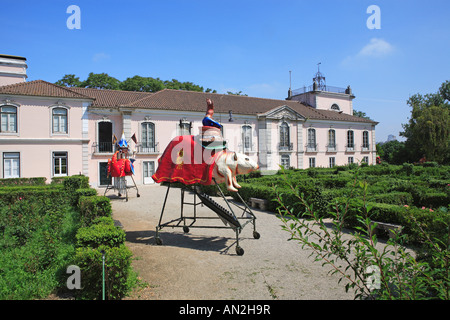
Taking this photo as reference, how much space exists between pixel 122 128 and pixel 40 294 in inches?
799

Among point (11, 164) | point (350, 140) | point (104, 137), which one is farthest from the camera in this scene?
point (350, 140)

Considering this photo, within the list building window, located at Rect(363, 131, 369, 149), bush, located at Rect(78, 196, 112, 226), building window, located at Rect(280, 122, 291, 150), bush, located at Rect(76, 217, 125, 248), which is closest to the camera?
bush, located at Rect(76, 217, 125, 248)

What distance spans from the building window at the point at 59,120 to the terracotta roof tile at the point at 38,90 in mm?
1082

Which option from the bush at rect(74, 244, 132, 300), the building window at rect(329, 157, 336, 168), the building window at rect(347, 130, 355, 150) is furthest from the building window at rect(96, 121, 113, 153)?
the building window at rect(347, 130, 355, 150)

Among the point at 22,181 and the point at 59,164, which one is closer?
the point at 22,181

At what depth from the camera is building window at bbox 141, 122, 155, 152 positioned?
960 inches

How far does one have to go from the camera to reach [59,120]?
2170cm

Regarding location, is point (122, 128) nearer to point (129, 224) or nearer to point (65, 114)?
point (65, 114)

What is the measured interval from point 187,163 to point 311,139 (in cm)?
2683

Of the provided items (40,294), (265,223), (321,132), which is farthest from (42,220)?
(321,132)

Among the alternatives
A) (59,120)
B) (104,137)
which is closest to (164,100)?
(104,137)

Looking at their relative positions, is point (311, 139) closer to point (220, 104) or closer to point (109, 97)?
point (220, 104)

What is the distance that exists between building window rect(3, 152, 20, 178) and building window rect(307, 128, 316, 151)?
25866 millimetres

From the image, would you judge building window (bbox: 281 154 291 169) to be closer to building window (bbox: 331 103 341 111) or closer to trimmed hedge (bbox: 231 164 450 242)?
building window (bbox: 331 103 341 111)
